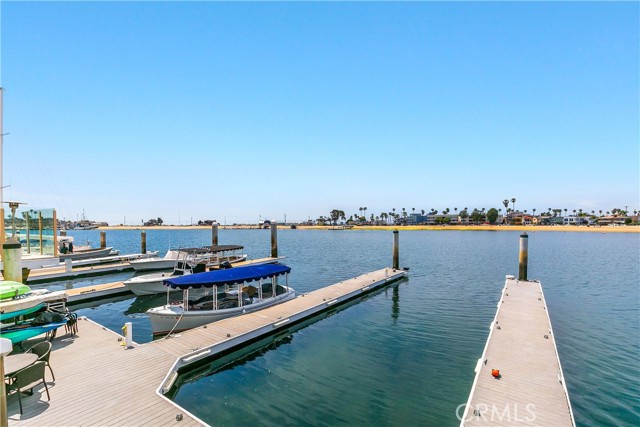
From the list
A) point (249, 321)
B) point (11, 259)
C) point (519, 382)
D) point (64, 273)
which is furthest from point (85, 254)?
point (519, 382)

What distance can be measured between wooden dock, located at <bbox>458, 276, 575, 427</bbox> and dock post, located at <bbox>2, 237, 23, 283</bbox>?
2266 centimetres

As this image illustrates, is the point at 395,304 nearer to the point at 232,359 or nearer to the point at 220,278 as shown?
the point at 220,278

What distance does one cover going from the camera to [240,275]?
19.5 meters

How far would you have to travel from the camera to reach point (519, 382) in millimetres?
10680

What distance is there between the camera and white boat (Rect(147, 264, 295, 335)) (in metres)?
17.2

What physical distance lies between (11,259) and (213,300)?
36.4ft

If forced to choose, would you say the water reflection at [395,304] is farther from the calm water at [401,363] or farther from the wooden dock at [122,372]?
the wooden dock at [122,372]

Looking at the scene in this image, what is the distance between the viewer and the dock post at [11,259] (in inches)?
691

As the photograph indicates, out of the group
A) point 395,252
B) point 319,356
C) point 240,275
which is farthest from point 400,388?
point 395,252

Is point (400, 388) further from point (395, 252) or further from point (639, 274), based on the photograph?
point (639, 274)

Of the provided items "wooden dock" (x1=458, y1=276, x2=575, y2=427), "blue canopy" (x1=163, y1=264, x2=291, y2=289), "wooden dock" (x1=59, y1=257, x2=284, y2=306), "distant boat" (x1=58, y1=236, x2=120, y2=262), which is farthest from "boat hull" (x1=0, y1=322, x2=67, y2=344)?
"distant boat" (x1=58, y1=236, x2=120, y2=262)

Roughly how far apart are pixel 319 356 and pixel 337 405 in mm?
4158

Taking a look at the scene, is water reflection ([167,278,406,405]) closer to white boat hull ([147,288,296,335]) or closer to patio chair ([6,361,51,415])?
white boat hull ([147,288,296,335])

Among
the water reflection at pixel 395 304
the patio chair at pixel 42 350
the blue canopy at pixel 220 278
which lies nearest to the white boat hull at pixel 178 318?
the blue canopy at pixel 220 278
